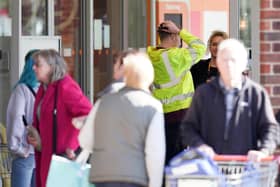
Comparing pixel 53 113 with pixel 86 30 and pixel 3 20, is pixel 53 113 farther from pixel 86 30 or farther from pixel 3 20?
pixel 86 30

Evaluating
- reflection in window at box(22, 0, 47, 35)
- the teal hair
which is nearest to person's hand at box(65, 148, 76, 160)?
the teal hair

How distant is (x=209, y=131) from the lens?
20.6ft

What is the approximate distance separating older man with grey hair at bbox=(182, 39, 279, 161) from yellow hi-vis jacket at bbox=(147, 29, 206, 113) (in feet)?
8.88

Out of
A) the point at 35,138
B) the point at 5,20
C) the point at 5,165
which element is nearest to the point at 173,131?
the point at 35,138

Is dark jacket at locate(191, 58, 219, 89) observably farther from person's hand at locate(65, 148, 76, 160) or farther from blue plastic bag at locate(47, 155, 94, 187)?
blue plastic bag at locate(47, 155, 94, 187)

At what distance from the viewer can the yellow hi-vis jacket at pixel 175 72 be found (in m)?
8.99

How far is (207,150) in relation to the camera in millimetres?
5992

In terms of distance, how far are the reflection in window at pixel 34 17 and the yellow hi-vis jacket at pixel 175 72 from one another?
2.87 m

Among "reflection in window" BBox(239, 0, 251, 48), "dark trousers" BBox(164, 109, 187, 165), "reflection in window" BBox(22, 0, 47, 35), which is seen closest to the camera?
"reflection in window" BBox(239, 0, 251, 48)

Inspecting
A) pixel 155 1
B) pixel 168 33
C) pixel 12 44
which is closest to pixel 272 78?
pixel 168 33

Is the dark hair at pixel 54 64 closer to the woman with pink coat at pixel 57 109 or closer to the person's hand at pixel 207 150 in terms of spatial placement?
the woman with pink coat at pixel 57 109

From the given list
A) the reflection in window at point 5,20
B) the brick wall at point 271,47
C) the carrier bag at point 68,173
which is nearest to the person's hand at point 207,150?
the carrier bag at point 68,173

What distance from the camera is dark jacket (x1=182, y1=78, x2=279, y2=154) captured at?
6199 mm

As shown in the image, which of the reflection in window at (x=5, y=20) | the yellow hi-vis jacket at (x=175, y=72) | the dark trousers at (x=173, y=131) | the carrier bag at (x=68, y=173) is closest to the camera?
the carrier bag at (x=68, y=173)
